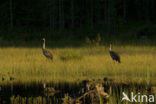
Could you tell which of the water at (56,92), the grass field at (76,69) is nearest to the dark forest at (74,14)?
the grass field at (76,69)

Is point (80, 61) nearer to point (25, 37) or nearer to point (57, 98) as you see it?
point (57, 98)

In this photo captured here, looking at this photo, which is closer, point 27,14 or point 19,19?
point 19,19

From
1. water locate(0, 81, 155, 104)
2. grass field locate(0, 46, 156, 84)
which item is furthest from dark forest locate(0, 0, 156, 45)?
water locate(0, 81, 155, 104)

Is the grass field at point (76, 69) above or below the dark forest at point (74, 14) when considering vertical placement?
below

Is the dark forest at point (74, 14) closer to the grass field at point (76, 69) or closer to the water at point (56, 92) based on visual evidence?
the grass field at point (76, 69)

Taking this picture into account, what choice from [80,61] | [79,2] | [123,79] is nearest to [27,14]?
[79,2]

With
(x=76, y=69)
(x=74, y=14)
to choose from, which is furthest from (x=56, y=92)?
(x=74, y=14)

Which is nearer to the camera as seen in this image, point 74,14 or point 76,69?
point 76,69

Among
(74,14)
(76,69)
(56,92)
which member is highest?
(74,14)

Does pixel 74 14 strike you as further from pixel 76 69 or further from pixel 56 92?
pixel 56 92

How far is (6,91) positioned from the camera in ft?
33.1

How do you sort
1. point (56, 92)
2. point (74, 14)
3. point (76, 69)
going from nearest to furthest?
point (56, 92) < point (76, 69) < point (74, 14)

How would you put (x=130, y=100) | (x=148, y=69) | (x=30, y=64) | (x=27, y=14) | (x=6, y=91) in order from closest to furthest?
(x=130, y=100) → (x=6, y=91) → (x=148, y=69) → (x=30, y=64) → (x=27, y=14)

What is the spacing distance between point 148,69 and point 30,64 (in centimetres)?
478
